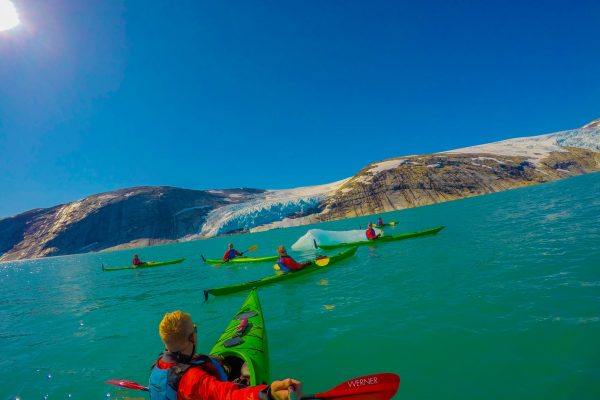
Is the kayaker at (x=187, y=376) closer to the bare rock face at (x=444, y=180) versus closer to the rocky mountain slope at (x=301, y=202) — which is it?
the rocky mountain slope at (x=301, y=202)

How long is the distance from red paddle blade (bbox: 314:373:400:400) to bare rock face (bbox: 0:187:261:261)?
11659 centimetres

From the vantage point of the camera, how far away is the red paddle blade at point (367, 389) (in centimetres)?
357

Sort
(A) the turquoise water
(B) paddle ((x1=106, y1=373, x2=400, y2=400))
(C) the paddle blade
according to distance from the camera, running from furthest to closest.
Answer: (C) the paddle blade < (A) the turquoise water < (B) paddle ((x1=106, y1=373, x2=400, y2=400))

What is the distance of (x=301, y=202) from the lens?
348 ft

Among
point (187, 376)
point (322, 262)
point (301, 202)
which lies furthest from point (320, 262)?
point (301, 202)

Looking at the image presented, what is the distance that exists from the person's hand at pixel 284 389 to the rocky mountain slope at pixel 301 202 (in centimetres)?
9359

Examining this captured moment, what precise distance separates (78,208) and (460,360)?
152605mm

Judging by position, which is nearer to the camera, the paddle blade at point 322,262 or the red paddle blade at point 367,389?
the red paddle blade at point 367,389

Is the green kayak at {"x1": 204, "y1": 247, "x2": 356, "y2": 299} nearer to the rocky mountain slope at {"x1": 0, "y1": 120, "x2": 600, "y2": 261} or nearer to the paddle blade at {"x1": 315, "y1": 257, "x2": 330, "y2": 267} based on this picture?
the paddle blade at {"x1": 315, "y1": 257, "x2": 330, "y2": 267}

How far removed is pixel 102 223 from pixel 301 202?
76812mm

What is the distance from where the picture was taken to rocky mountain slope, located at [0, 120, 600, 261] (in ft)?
314

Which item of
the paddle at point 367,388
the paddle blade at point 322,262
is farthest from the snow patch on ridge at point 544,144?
the paddle at point 367,388

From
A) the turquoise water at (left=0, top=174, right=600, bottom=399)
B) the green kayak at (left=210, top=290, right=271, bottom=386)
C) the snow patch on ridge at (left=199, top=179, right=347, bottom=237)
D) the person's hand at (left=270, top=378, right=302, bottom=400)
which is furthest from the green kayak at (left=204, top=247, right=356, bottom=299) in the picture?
the snow patch on ridge at (left=199, top=179, right=347, bottom=237)

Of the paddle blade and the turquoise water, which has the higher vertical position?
the paddle blade
